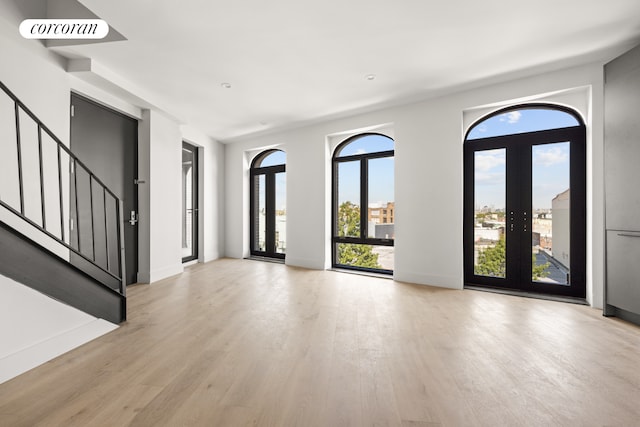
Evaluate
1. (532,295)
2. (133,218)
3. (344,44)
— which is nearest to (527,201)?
(532,295)

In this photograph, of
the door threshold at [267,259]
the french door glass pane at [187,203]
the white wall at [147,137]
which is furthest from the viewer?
the door threshold at [267,259]

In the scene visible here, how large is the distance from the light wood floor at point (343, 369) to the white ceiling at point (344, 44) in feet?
9.34

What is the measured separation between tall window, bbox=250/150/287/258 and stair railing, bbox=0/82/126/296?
3049 millimetres

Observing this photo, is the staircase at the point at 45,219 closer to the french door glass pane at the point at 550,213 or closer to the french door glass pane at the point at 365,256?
the french door glass pane at the point at 365,256

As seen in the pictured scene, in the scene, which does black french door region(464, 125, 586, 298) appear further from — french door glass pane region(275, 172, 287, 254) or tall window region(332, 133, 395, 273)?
french door glass pane region(275, 172, 287, 254)

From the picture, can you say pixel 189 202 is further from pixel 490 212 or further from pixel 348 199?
pixel 490 212

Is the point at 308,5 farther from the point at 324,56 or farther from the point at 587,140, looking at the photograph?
the point at 587,140

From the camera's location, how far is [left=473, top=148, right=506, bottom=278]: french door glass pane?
4.09m

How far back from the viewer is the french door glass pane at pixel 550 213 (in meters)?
3.72

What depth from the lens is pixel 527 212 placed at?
392 cm

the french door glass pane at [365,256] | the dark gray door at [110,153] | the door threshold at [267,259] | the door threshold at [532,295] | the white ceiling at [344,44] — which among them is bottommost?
the door threshold at [532,295]

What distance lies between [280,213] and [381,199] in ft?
8.04

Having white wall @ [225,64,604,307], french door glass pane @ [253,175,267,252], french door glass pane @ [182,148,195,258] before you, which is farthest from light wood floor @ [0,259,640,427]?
french door glass pane @ [253,175,267,252]

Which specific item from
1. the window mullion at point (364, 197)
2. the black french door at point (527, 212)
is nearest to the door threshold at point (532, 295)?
the black french door at point (527, 212)
